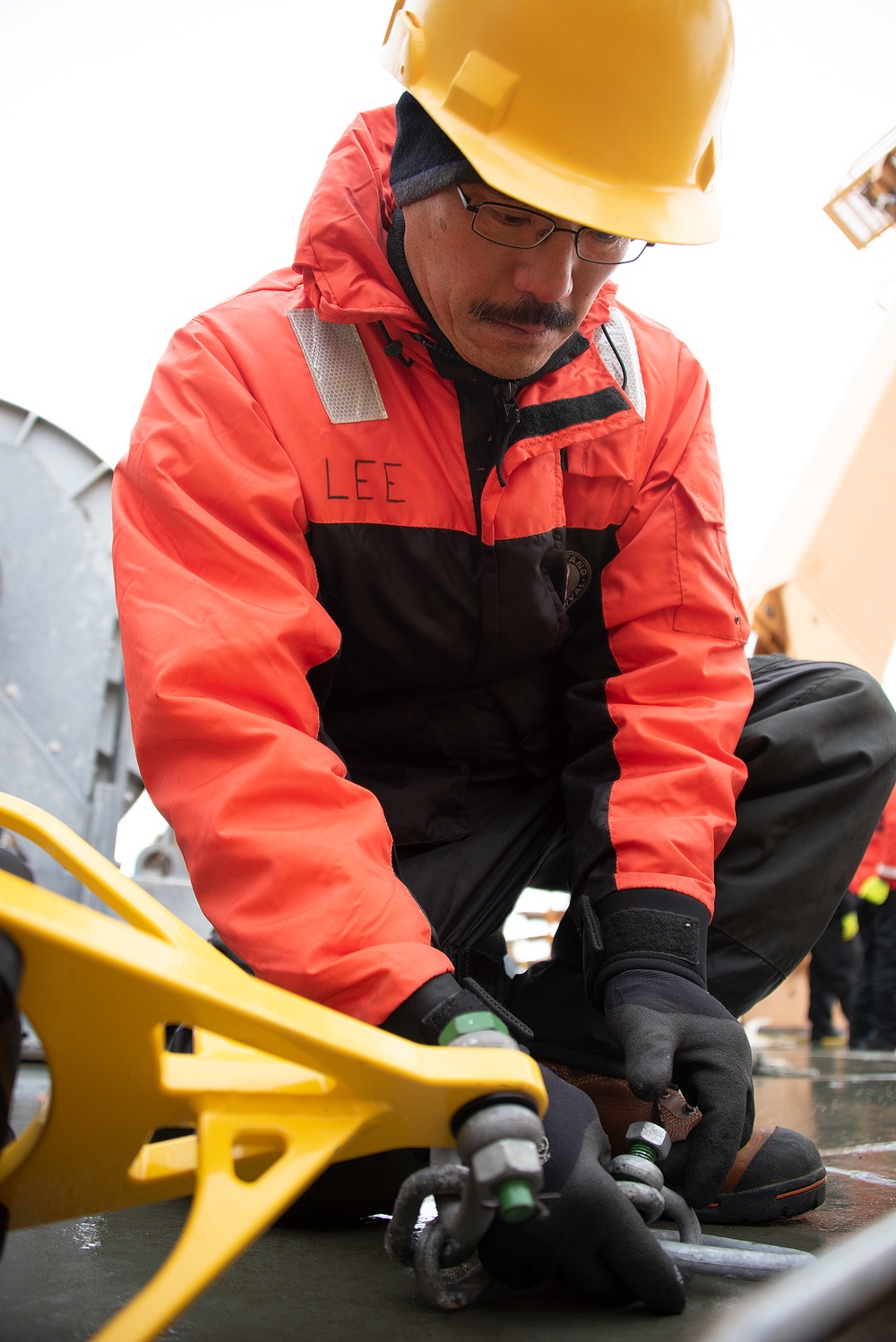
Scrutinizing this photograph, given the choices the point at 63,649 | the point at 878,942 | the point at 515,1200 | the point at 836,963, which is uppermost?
the point at 63,649

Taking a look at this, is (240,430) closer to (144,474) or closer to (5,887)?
(144,474)

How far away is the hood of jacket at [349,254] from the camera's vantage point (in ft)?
4.69

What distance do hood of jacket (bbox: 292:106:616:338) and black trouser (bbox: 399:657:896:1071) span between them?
737 millimetres

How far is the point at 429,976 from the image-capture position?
3.27ft

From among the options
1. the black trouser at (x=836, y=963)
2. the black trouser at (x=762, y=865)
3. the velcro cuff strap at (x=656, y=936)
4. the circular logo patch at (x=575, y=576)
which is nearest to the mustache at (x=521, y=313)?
the circular logo patch at (x=575, y=576)

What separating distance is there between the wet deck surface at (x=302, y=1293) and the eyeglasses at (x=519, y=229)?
1.14m

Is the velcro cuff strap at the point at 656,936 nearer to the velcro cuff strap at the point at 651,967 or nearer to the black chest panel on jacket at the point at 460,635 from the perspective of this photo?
the velcro cuff strap at the point at 651,967

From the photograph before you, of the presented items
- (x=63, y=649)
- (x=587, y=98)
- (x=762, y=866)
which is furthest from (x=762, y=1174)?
(x=63, y=649)

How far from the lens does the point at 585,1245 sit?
917mm

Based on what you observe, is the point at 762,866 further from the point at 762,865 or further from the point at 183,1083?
the point at 183,1083

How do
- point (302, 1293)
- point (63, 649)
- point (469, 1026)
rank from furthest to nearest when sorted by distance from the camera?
1. point (63, 649)
2. point (302, 1293)
3. point (469, 1026)

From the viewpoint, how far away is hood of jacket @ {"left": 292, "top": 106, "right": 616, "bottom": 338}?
143cm

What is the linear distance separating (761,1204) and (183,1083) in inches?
32.6

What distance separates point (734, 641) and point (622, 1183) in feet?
2.72
